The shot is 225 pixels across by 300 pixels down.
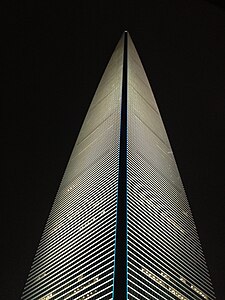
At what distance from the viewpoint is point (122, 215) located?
5944 centimetres

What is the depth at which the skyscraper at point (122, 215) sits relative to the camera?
182 feet

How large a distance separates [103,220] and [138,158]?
17986 millimetres

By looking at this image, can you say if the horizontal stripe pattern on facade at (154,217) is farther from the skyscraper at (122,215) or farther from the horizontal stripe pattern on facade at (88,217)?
the horizontal stripe pattern on facade at (88,217)

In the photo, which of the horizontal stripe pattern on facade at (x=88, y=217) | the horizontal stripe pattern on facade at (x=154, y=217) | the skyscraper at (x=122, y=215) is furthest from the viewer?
the horizontal stripe pattern on facade at (x=88, y=217)

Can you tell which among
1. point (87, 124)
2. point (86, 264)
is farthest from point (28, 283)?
point (87, 124)

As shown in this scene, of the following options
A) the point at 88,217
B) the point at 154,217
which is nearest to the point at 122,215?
the point at 88,217

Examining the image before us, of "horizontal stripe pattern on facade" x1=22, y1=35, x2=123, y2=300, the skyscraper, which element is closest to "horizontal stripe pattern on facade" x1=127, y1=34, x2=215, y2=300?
the skyscraper

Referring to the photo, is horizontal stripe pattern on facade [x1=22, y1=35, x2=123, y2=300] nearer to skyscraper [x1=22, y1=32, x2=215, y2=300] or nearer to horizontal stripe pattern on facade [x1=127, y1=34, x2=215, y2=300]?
skyscraper [x1=22, y1=32, x2=215, y2=300]

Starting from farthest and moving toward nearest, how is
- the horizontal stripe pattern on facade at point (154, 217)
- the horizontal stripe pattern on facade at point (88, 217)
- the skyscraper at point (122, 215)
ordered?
the horizontal stripe pattern on facade at point (88, 217)
the horizontal stripe pattern on facade at point (154, 217)
the skyscraper at point (122, 215)

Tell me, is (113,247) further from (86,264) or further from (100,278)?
(86,264)

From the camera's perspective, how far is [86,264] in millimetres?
60656

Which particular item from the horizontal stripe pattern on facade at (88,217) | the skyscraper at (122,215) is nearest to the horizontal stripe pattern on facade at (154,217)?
the skyscraper at (122,215)

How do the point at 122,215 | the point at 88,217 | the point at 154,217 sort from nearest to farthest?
the point at 122,215, the point at 88,217, the point at 154,217

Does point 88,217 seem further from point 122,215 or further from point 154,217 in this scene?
point 122,215
